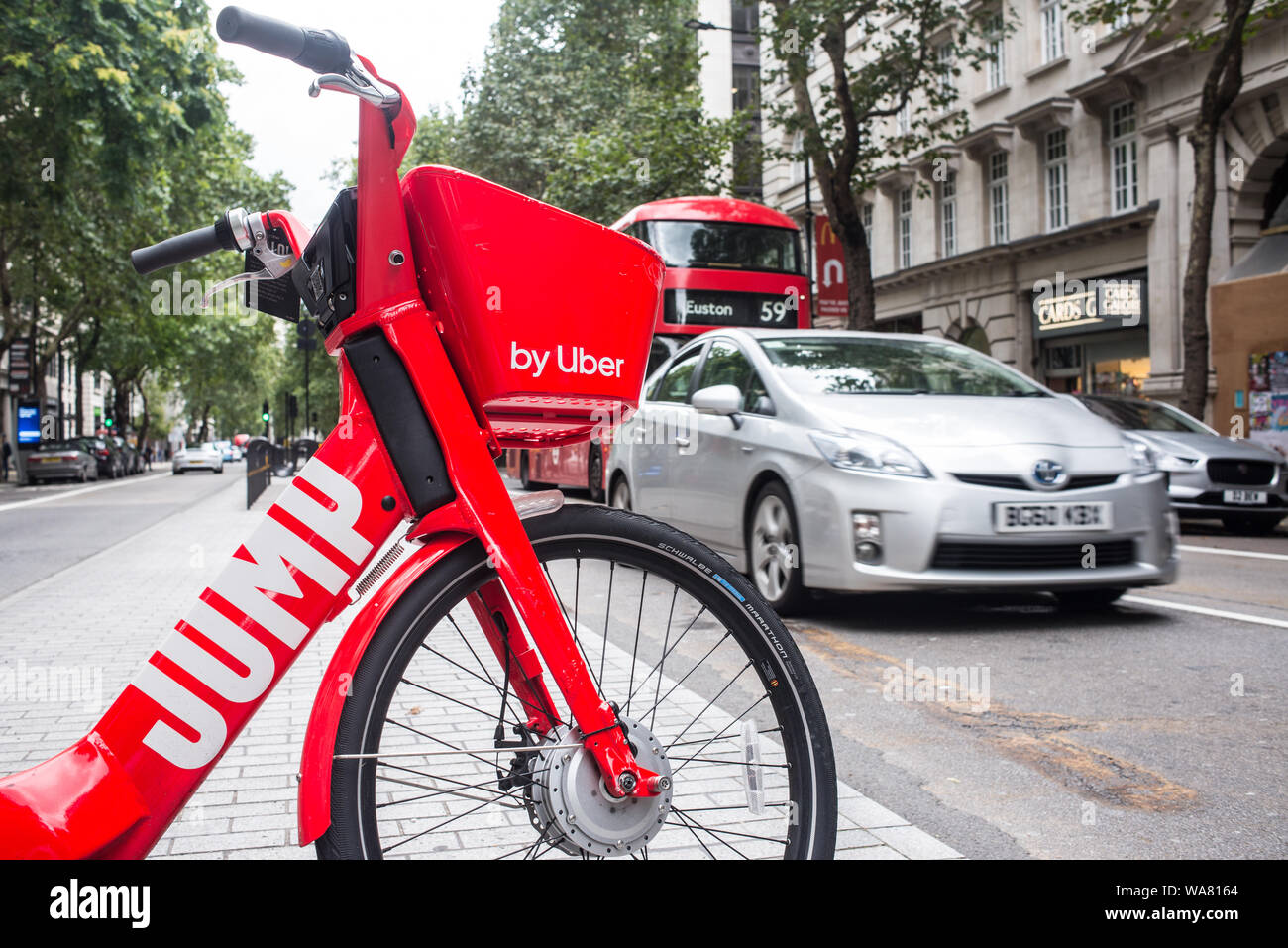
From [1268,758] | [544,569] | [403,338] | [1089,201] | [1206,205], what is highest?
[1089,201]

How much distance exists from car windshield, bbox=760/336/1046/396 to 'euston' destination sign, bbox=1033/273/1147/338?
17177 mm

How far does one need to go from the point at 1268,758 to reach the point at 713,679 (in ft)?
6.15

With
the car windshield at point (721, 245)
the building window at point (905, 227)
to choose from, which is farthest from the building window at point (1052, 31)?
the car windshield at point (721, 245)

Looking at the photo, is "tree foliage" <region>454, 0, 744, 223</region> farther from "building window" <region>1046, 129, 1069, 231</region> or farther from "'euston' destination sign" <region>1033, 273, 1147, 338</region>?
"'euston' destination sign" <region>1033, 273, 1147, 338</region>

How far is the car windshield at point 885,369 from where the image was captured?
6961 millimetres

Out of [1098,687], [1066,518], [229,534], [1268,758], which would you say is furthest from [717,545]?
[229,534]

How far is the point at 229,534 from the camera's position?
12523 millimetres

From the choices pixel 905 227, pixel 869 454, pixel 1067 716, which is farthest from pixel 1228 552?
pixel 905 227

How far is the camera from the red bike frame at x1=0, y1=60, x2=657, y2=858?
1.88 metres

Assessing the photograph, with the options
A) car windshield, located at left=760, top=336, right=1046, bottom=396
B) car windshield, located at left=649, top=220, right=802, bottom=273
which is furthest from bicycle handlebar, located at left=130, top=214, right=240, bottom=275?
car windshield, located at left=649, top=220, right=802, bottom=273

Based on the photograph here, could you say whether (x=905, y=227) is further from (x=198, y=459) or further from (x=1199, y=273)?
(x=198, y=459)

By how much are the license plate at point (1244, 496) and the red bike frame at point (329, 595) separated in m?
12.4

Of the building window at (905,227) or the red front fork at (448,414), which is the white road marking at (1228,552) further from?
the building window at (905,227)

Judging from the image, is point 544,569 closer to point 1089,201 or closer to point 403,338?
point 403,338
